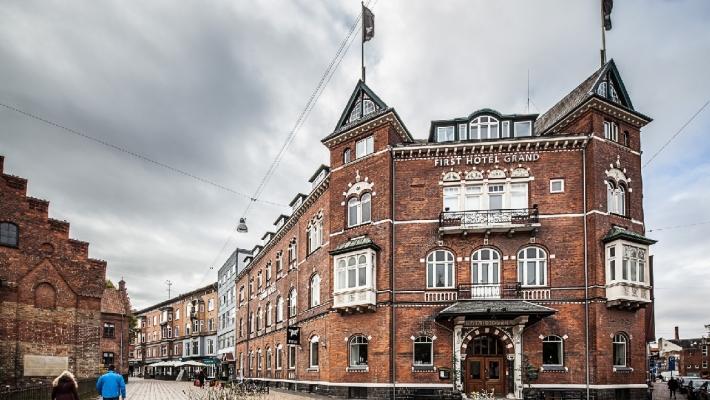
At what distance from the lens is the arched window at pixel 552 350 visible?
Answer: 28.3m

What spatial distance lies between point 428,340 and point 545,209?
8.14 m

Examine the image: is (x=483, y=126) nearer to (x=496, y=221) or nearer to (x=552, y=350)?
(x=496, y=221)

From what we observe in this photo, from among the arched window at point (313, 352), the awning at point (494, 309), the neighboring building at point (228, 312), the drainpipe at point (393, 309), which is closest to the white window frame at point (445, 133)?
the drainpipe at point (393, 309)

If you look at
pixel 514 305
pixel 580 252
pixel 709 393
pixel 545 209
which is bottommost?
pixel 709 393

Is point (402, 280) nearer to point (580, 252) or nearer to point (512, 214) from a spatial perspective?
point (512, 214)

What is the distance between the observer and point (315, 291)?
3756 cm

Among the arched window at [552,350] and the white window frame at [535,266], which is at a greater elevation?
the white window frame at [535,266]

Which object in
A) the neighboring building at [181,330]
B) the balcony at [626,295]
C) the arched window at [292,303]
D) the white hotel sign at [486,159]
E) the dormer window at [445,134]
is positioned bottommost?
the neighboring building at [181,330]

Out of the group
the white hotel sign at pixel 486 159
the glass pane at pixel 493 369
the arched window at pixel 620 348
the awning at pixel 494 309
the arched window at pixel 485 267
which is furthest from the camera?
the white hotel sign at pixel 486 159

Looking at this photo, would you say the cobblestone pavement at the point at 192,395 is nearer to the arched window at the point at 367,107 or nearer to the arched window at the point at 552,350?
the arched window at the point at 552,350

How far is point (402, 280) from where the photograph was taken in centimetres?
3031

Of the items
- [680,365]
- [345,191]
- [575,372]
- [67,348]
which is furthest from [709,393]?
[680,365]

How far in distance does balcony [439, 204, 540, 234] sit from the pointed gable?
7475 mm

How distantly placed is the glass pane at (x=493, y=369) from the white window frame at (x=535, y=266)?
3.79 metres
